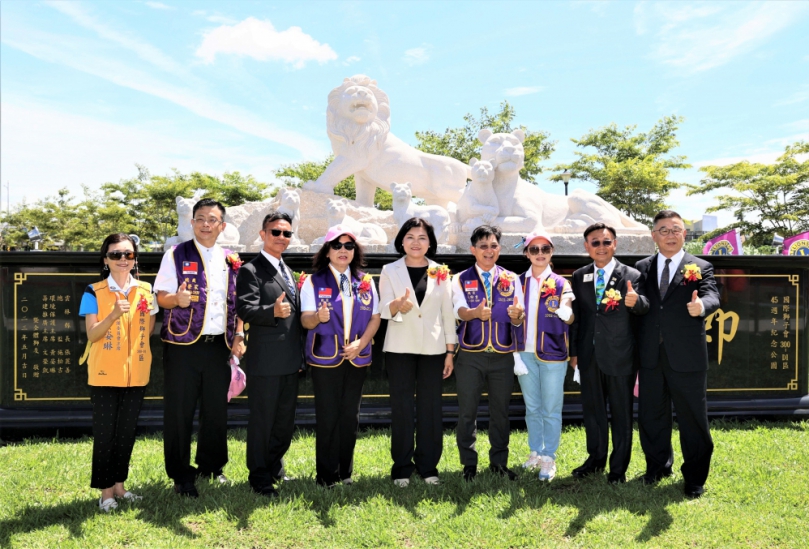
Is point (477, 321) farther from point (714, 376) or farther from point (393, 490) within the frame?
point (714, 376)

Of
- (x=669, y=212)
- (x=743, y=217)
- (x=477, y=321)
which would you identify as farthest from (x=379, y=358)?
(x=743, y=217)

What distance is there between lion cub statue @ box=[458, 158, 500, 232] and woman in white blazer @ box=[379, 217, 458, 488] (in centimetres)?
244

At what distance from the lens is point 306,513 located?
3.17 m

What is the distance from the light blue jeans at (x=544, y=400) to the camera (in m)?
3.74

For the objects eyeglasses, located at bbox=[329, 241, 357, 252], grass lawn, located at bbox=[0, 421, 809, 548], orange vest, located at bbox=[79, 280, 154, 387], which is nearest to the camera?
grass lawn, located at bbox=[0, 421, 809, 548]

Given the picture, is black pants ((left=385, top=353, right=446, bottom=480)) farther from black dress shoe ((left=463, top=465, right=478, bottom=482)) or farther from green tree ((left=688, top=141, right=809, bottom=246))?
green tree ((left=688, top=141, right=809, bottom=246))

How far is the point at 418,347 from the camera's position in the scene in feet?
11.4

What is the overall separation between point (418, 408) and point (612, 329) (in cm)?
133

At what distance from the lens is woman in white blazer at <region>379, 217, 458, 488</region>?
3.49 metres

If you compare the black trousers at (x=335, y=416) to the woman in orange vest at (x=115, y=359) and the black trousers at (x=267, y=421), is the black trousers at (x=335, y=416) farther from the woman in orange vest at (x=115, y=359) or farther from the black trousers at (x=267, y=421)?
the woman in orange vest at (x=115, y=359)

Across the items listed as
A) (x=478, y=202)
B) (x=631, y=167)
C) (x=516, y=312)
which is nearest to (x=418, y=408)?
(x=516, y=312)

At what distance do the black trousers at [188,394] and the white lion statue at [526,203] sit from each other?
11.6 ft

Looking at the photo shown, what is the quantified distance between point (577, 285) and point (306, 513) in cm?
222

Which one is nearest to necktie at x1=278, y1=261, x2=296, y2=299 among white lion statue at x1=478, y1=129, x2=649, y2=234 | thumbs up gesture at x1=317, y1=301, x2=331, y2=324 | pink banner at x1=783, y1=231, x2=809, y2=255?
thumbs up gesture at x1=317, y1=301, x2=331, y2=324
